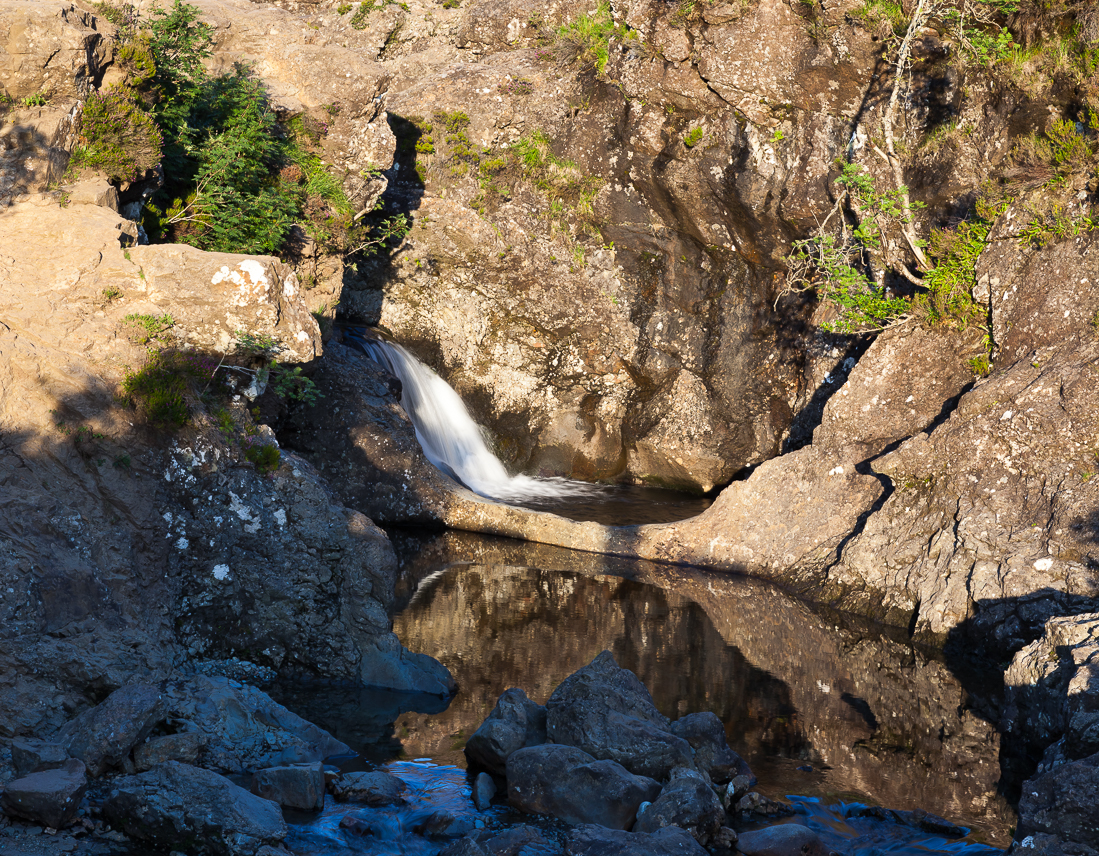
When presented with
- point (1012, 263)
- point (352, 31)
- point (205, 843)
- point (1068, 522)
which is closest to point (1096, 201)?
point (1012, 263)

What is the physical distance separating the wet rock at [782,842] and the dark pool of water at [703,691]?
292mm

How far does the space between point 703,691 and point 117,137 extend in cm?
873

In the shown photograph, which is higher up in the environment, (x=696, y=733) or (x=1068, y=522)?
(x=1068, y=522)

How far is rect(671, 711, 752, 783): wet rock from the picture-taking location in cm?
736

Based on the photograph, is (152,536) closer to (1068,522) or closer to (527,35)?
(1068,522)

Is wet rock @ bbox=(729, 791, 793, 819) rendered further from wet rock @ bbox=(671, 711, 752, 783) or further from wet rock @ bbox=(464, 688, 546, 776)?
wet rock @ bbox=(464, 688, 546, 776)

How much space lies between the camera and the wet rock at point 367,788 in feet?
21.9

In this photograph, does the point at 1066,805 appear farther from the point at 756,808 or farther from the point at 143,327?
the point at 143,327

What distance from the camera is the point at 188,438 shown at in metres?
8.91

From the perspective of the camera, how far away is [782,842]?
247 inches

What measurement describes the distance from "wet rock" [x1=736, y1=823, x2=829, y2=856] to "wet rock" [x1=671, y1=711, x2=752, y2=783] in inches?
33.6

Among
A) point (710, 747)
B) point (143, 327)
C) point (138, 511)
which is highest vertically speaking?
point (143, 327)

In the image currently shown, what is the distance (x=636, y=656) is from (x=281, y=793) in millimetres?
4872

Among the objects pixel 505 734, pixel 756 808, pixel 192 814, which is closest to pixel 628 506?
pixel 505 734
